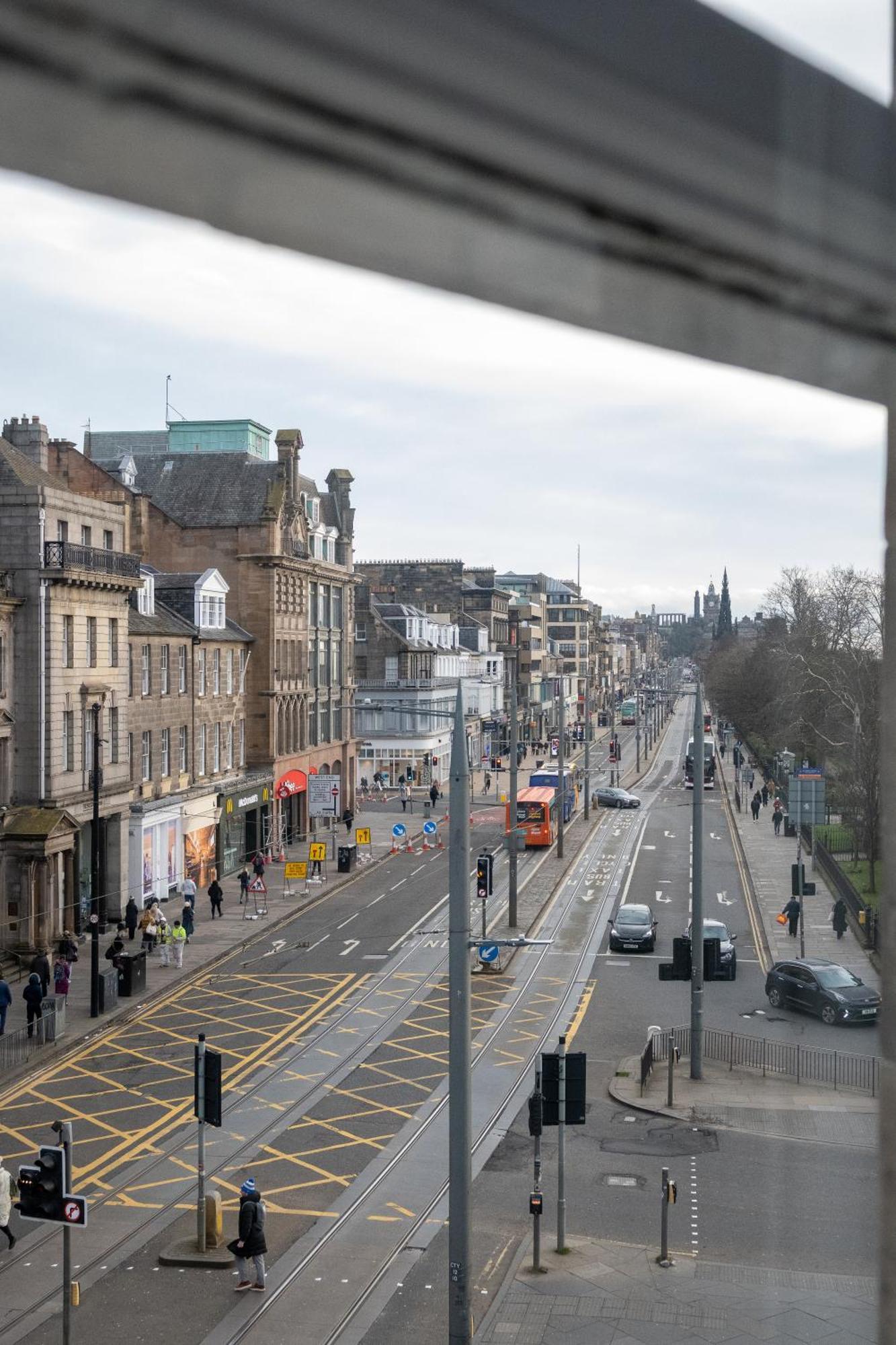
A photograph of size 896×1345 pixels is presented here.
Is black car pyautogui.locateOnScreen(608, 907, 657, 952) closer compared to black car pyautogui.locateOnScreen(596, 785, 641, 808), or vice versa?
black car pyautogui.locateOnScreen(608, 907, 657, 952)

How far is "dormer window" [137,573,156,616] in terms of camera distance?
125 feet

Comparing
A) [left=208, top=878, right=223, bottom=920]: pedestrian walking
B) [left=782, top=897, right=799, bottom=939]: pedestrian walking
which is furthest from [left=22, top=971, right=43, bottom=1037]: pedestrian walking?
[left=782, top=897, right=799, bottom=939]: pedestrian walking

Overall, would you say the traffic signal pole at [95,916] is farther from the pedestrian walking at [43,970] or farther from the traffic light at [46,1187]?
the traffic light at [46,1187]

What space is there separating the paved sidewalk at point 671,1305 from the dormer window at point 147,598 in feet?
91.2

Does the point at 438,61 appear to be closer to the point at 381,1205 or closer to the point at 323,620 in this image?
the point at 381,1205

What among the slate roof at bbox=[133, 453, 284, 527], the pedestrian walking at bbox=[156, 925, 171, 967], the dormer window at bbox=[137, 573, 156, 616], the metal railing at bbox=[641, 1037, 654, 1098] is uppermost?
the slate roof at bbox=[133, 453, 284, 527]

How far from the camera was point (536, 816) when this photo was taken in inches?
1924

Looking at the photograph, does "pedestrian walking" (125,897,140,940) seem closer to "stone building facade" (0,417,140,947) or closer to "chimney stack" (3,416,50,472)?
"stone building facade" (0,417,140,947)

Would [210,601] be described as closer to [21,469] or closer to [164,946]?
[21,469]

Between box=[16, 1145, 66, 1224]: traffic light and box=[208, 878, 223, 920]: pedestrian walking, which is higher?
box=[16, 1145, 66, 1224]: traffic light

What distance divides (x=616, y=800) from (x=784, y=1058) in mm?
42751

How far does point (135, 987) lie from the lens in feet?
84.7

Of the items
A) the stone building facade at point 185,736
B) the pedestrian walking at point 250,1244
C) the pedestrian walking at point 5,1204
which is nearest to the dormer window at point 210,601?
the stone building facade at point 185,736

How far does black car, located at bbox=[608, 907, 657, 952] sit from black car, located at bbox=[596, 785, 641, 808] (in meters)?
33.3
